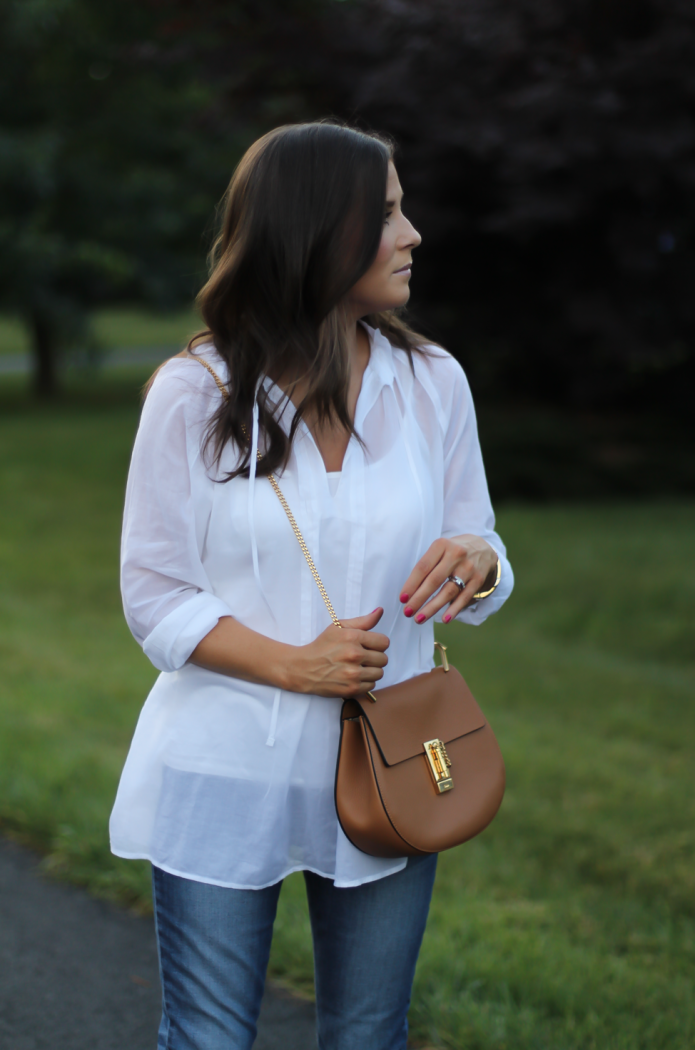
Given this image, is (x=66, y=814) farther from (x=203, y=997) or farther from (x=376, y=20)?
(x=376, y=20)

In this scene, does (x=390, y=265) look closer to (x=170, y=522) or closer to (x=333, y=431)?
(x=333, y=431)

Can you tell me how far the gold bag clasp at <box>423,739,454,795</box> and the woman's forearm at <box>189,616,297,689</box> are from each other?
10.4 inches

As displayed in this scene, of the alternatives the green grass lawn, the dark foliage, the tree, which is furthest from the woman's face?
the tree

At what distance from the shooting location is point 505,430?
1206 centimetres

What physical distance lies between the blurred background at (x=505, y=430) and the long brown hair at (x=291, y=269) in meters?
0.73

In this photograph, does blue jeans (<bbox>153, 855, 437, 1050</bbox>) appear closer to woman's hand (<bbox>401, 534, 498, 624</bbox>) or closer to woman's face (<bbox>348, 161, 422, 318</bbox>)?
woman's hand (<bbox>401, 534, 498, 624</bbox>)

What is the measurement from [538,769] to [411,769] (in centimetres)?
324

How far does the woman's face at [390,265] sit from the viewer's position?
185cm

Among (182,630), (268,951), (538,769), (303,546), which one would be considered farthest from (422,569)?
(538,769)

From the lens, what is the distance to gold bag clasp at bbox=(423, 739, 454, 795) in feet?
5.85

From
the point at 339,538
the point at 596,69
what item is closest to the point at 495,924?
the point at 339,538

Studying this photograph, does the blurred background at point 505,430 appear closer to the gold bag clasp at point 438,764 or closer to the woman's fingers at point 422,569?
the woman's fingers at point 422,569

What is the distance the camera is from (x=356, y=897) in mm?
1854

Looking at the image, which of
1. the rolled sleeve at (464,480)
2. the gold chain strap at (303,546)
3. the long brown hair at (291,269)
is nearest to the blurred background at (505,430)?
the long brown hair at (291,269)
